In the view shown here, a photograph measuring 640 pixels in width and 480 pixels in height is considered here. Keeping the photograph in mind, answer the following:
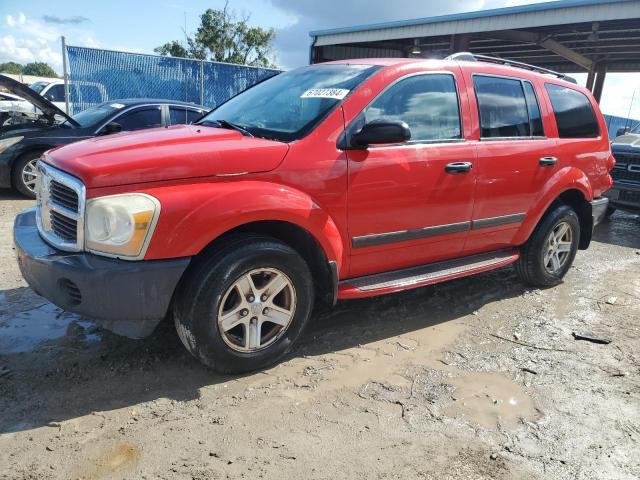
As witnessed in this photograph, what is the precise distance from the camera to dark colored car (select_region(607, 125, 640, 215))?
7.88 metres

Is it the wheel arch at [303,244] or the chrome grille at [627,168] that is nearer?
the wheel arch at [303,244]

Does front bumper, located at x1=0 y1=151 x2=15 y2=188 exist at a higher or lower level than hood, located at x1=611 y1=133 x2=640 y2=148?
lower

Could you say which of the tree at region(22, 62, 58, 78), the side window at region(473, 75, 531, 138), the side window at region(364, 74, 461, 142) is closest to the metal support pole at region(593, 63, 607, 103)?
the side window at region(473, 75, 531, 138)

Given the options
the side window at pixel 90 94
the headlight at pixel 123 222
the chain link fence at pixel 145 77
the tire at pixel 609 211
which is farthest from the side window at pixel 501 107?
the side window at pixel 90 94

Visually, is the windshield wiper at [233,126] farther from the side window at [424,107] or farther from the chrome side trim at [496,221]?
the chrome side trim at [496,221]

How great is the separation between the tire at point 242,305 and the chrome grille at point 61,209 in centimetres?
62

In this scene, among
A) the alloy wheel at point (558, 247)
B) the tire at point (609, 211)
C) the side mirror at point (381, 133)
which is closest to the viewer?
the side mirror at point (381, 133)

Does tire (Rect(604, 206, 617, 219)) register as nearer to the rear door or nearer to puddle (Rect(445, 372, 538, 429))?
the rear door

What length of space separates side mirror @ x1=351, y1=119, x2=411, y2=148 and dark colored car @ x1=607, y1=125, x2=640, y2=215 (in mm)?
6332

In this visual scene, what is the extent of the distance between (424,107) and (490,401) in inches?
80.4

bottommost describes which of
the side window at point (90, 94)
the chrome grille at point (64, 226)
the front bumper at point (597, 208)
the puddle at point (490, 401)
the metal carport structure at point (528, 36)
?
the puddle at point (490, 401)

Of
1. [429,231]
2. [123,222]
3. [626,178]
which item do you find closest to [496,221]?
[429,231]

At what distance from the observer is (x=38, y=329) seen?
3.50 m

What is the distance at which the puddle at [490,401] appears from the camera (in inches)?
110
